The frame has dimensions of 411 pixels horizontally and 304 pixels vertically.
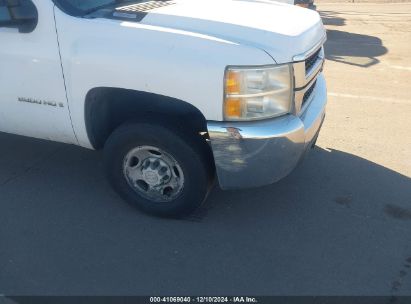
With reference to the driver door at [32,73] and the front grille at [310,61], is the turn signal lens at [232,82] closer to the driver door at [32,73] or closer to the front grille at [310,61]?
the front grille at [310,61]

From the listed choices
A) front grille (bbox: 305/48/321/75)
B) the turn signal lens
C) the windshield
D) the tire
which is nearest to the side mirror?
the windshield

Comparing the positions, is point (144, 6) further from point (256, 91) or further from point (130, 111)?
point (256, 91)

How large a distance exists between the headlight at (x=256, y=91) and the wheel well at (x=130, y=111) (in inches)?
12.1

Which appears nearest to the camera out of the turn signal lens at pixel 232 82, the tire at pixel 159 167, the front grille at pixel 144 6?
the turn signal lens at pixel 232 82

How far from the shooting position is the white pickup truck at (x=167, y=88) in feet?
9.62

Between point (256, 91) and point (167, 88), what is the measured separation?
594 millimetres

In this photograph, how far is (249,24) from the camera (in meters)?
3.10

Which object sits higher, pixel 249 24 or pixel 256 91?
pixel 249 24

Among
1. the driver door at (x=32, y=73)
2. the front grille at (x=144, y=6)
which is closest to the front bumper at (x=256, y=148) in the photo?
the front grille at (x=144, y=6)

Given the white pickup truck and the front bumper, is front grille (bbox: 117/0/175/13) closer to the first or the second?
the white pickup truck

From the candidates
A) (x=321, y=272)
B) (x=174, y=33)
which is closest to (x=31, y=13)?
(x=174, y=33)

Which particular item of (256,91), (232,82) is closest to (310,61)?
(256,91)

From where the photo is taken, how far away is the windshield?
3256 millimetres

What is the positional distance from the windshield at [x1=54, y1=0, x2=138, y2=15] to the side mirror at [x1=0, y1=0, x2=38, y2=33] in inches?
8.0
